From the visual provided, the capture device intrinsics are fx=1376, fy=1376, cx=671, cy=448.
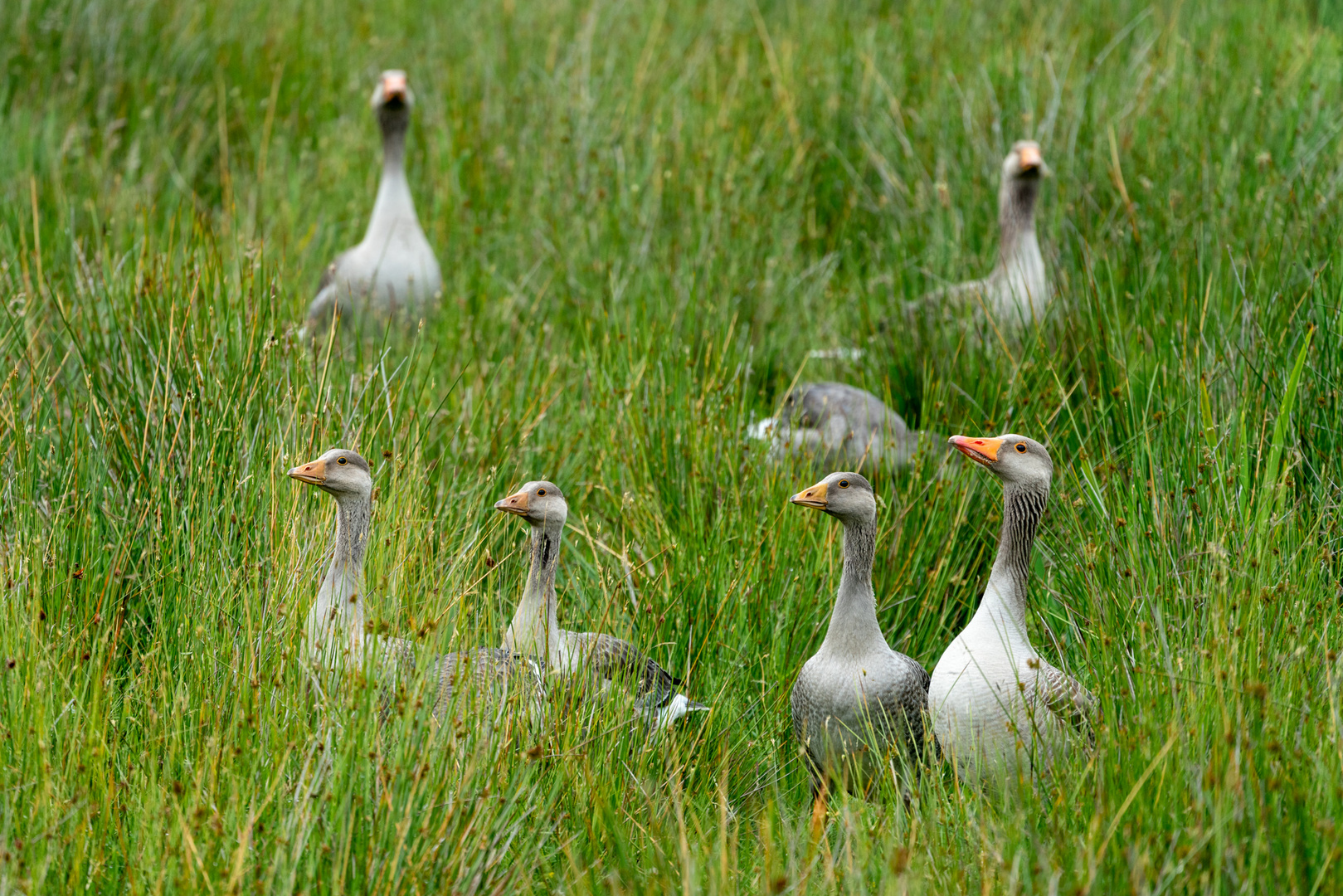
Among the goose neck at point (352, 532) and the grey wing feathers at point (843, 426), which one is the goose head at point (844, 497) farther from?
the goose neck at point (352, 532)

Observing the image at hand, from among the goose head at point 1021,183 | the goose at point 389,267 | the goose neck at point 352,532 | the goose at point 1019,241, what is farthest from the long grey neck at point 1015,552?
the goose at point 389,267

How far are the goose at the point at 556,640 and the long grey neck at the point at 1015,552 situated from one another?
90 centimetres

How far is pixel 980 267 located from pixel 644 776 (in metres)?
4.48

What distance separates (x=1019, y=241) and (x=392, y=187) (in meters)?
3.23

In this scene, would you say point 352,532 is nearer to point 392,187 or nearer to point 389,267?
point 389,267

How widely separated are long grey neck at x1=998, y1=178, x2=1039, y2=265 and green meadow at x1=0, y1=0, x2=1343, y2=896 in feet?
0.94

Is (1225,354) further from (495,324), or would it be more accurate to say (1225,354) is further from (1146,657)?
(495,324)

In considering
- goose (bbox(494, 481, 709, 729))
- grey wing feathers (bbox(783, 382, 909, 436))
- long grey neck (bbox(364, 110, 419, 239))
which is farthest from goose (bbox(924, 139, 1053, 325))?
goose (bbox(494, 481, 709, 729))

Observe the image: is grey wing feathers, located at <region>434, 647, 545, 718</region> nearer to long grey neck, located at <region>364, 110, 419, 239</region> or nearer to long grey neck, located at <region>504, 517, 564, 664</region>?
long grey neck, located at <region>504, 517, 564, 664</region>

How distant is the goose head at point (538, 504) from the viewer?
13.9ft

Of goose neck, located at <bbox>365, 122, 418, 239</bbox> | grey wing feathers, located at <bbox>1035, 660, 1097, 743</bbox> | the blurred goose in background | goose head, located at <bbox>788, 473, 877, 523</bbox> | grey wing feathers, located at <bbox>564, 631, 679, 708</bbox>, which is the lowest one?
grey wing feathers, located at <bbox>564, 631, 679, 708</bbox>

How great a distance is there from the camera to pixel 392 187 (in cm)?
723

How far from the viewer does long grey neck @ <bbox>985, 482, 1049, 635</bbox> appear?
391 cm

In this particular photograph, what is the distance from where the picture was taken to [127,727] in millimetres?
3361
